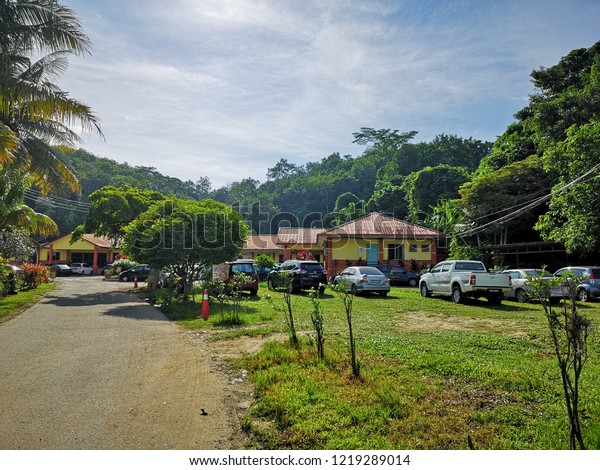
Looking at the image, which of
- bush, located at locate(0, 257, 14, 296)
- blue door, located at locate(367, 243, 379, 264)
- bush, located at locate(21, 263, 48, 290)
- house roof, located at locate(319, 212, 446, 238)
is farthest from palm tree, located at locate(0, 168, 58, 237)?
blue door, located at locate(367, 243, 379, 264)

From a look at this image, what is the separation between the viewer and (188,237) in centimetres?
1700

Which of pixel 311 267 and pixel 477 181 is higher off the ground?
pixel 477 181

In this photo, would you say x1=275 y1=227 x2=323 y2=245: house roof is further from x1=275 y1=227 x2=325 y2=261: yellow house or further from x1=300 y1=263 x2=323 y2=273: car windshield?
x1=300 y1=263 x2=323 y2=273: car windshield

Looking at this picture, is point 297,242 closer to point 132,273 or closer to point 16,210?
point 132,273

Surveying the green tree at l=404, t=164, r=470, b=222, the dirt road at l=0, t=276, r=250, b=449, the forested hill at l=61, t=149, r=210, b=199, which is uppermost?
the forested hill at l=61, t=149, r=210, b=199

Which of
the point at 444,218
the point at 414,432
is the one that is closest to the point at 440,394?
the point at 414,432

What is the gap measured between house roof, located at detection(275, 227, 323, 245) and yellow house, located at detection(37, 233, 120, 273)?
881 inches

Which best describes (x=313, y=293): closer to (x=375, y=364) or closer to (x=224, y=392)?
(x=375, y=364)

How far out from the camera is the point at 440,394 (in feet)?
17.1

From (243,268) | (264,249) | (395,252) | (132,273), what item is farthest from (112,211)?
(264,249)

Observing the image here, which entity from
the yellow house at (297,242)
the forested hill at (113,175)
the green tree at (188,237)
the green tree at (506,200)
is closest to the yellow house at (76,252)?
the forested hill at (113,175)

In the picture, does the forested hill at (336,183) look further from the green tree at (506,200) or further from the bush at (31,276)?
the bush at (31,276)

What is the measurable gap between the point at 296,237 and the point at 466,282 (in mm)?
23928

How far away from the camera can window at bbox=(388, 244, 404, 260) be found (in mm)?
32562
